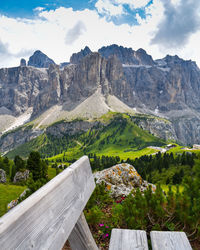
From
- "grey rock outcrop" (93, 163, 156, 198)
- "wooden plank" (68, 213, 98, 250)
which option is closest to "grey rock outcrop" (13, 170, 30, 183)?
"grey rock outcrop" (93, 163, 156, 198)

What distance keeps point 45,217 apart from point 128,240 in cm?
207

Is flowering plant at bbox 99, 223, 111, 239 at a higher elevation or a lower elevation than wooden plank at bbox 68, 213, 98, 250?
lower

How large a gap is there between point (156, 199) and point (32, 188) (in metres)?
6.57

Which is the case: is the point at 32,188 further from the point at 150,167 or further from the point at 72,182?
the point at 150,167

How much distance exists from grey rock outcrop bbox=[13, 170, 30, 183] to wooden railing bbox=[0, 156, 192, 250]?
1781 inches

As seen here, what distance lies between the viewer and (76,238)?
2.73 meters

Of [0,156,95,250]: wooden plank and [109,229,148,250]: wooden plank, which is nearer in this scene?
[0,156,95,250]: wooden plank

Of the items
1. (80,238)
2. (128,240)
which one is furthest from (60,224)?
(128,240)

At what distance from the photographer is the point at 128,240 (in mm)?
3057

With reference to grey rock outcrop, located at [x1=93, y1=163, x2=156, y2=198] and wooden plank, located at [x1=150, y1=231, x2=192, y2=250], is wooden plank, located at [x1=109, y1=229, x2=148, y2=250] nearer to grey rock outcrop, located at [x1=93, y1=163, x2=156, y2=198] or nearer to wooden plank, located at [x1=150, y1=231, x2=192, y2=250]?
wooden plank, located at [x1=150, y1=231, x2=192, y2=250]

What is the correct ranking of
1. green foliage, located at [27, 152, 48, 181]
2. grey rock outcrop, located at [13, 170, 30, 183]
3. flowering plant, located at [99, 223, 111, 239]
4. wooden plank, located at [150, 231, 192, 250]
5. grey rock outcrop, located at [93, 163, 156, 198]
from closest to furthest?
1. wooden plank, located at [150, 231, 192, 250]
2. flowering plant, located at [99, 223, 111, 239]
3. grey rock outcrop, located at [93, 163, 156, 198]
4. green foliage, located at [27, 152, 48, 181]
5. grey rock outcrop, located at [13, 170, 30, 183]

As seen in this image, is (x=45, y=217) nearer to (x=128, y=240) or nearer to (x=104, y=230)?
(x=128, y=240)

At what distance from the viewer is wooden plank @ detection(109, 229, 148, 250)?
2885 millimetres

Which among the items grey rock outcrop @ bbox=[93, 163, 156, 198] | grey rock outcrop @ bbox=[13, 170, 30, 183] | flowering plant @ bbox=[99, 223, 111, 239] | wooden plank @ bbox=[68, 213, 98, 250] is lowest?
grey rock outcrop @ bbox=[13, 170, 30, 183]
